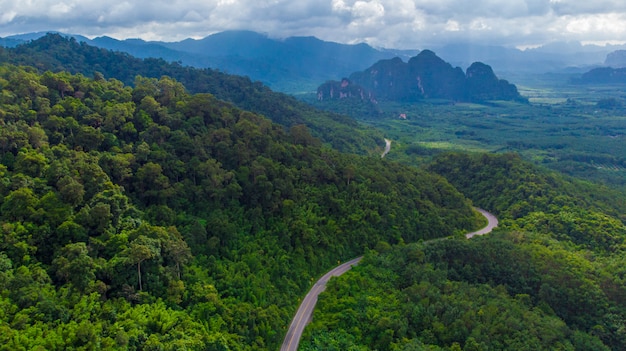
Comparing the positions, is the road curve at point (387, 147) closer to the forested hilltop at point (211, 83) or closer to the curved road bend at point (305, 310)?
the forested hilltop at point (211, 83)

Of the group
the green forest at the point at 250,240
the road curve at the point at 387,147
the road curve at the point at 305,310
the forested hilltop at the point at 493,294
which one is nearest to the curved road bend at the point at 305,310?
the road curve at the point at 305,310

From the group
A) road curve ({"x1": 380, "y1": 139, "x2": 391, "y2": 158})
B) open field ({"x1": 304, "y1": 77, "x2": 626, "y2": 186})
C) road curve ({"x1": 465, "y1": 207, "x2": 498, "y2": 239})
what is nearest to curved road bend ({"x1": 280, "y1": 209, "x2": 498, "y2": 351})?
road curve ({"x1": 465, "y1": 207, "x2": 498, "y2": 239})

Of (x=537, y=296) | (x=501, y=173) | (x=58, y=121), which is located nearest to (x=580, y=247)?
(x=537, y=296)

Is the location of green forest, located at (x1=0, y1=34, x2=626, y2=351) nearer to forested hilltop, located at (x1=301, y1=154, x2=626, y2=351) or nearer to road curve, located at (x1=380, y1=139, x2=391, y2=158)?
forested hilltop, located at (x1=301, y1=154, x2=626, y2=351)

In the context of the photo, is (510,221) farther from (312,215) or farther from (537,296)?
(312,215)

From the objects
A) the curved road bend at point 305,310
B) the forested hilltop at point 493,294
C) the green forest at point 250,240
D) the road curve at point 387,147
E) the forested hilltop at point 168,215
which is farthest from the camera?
the road curve at point 387,147
